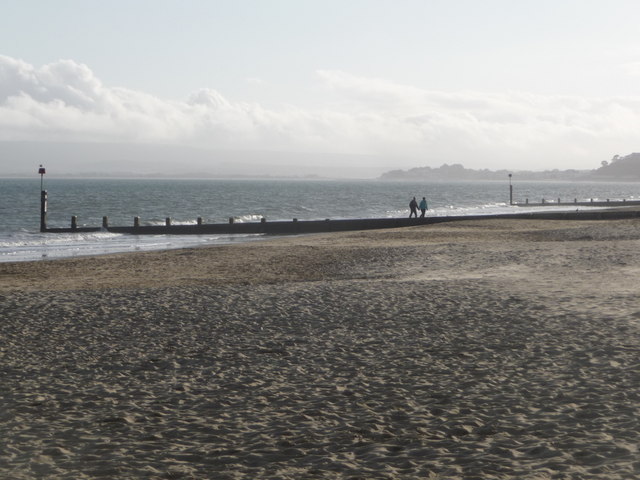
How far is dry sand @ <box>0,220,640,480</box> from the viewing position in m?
6.58

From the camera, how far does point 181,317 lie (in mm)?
13430

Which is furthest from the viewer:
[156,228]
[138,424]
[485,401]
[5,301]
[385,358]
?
[156,228]

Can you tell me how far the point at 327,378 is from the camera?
9.23 meters

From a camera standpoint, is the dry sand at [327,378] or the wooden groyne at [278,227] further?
the wooden groyne at [278,227]

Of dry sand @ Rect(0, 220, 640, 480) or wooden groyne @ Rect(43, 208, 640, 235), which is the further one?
wooden groyne @ Rect(43, 208, 640, 235)

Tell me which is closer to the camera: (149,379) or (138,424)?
(138,424)

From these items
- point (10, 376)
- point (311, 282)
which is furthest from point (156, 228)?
point (10, 376)

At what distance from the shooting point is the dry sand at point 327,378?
21.6ft

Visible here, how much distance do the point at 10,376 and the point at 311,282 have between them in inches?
362

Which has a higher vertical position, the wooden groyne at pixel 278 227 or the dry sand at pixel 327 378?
the wooden groyne at pixel 278 227

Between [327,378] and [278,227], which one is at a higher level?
[278,227]

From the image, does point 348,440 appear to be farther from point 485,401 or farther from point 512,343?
point 512,343

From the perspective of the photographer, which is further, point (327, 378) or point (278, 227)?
point (278, 227)

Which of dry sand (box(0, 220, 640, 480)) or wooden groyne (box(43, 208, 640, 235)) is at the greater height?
wooden groyne (box(43, 208, 640, 235))
